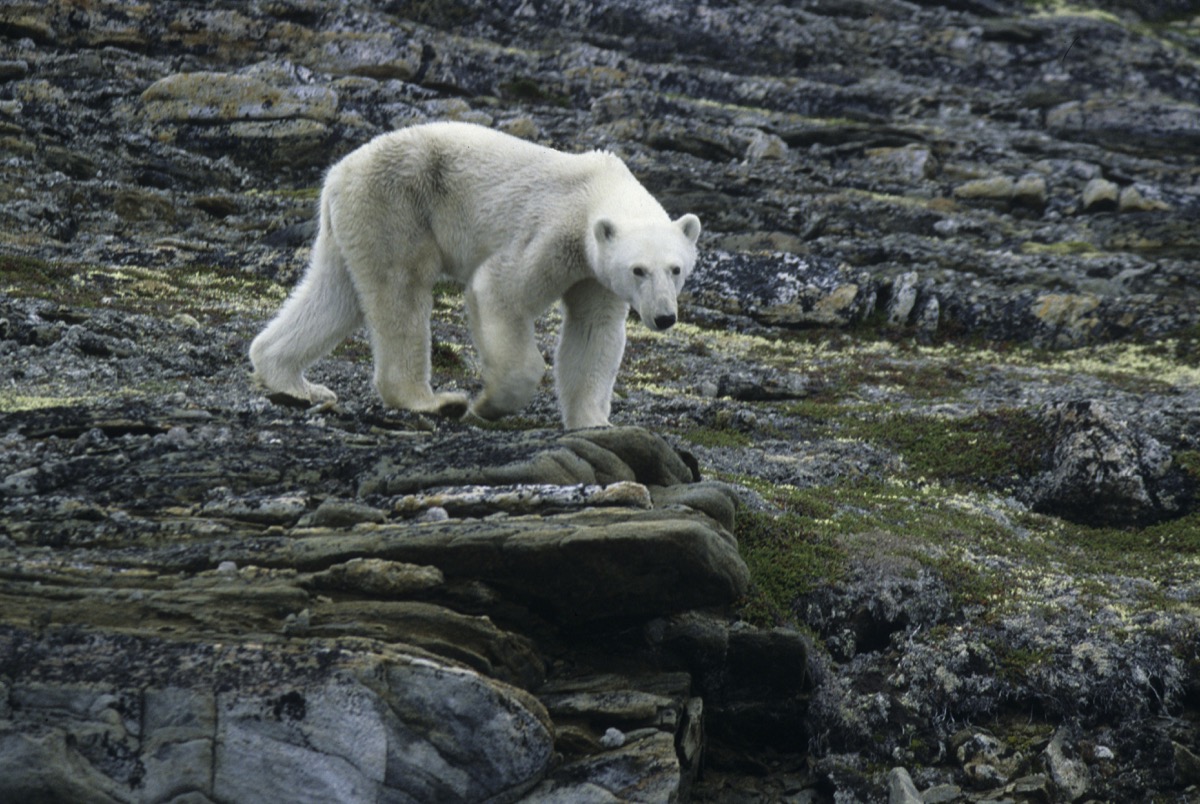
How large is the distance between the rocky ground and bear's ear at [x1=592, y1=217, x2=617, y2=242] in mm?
1831

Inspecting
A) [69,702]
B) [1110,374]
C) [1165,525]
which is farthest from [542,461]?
[1110,374]

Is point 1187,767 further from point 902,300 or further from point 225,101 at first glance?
point 225,101

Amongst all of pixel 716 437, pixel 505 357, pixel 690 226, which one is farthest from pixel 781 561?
pixel 716 437

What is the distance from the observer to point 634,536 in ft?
21.1

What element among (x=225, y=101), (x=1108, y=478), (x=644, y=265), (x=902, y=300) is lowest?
(x=902, y=300)

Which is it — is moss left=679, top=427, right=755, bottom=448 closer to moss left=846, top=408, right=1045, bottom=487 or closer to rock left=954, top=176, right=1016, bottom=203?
moss left=846, top=408, right=1045, bottom=487

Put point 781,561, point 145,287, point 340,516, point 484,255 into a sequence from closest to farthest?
point 340,516 → point 781,561 → point 484,255 → point 145,287

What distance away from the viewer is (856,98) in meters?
41.7

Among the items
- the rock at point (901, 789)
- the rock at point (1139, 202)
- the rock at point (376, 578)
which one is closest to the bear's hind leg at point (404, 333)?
the rock at point (376, 578)

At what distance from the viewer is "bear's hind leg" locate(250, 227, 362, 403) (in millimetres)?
11388

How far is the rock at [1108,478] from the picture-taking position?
1115 cm

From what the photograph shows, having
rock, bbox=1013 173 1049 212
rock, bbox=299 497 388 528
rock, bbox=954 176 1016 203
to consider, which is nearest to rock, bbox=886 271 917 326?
rock, bbox=954 176 1016 203

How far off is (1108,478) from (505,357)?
246 inches

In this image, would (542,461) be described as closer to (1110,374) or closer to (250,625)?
(250,625)
